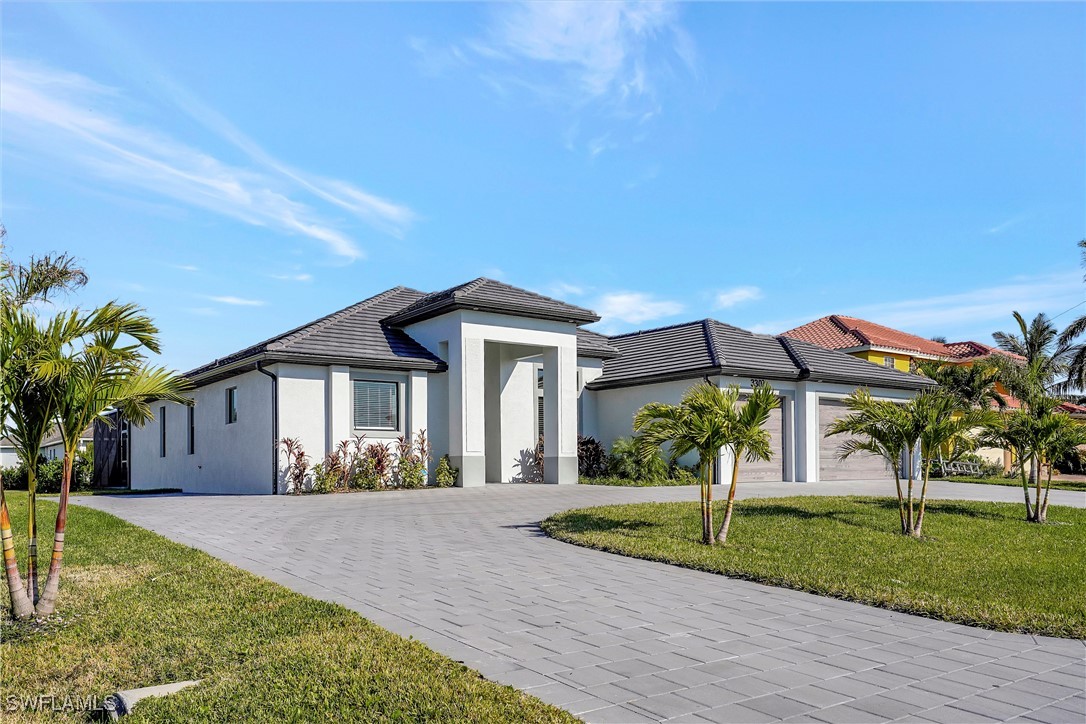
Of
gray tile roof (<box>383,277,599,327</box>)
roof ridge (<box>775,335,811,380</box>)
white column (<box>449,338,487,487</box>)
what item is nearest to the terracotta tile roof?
roof ridge (<box>775,335,811,380</box>)

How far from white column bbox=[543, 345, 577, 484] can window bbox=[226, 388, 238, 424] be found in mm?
8722

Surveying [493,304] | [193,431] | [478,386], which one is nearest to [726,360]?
[493,304]

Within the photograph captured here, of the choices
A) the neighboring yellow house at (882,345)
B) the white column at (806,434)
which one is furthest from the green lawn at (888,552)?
the neighboring yellow house at (882,345)

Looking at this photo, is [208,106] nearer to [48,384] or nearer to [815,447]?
[48,384]

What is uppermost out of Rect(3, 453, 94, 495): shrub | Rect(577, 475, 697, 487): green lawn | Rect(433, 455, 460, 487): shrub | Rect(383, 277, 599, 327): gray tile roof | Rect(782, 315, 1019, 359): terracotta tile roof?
Rect(782, 315, 1019, 359): terracotta tile roof

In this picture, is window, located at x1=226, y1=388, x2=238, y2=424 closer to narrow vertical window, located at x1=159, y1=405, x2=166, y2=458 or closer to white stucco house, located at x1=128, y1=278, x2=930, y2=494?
white stucco house, located at x1=128, y1=278, x2=930, y2=494

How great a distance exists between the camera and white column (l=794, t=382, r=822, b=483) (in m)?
23.6

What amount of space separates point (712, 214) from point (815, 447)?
35.2 feet

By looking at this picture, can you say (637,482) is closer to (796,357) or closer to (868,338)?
(796,357)

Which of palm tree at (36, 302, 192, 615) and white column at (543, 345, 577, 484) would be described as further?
white column at (543, 345, 577, 484)

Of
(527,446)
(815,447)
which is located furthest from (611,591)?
(815,447)

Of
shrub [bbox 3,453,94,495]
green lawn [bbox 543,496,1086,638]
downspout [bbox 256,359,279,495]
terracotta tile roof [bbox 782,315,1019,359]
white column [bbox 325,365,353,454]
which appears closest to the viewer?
green lawn [bbox 543,496,1086,638]

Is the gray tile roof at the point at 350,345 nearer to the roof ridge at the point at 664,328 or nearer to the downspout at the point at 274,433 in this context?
the downspout at the point at 274,433

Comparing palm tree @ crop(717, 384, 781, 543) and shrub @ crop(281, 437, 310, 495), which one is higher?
palm tree @ crop(717, 384, 781, 543)
